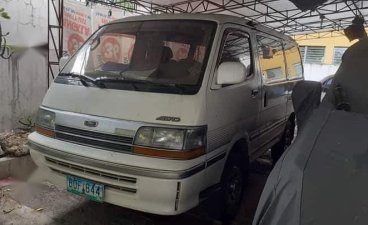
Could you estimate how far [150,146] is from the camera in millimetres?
2521

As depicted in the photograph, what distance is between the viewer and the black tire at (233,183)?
10.5 feet

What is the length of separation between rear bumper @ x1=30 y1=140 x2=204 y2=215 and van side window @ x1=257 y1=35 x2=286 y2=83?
1.89m

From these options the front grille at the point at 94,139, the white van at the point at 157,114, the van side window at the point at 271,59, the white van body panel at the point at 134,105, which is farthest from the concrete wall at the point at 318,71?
the front grille at the point at 94,139

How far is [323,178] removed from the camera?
62.8 inches

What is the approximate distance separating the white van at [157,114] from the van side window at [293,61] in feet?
5.25

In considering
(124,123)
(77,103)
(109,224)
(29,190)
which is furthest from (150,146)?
(29,190)

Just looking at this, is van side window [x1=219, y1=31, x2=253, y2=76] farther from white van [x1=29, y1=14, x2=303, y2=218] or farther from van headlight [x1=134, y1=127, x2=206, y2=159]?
van headlight [x1=134, y1=127, x2=206, y2=159]

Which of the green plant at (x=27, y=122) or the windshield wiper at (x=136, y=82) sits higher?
the windshield wiper at (x=136, y=82)

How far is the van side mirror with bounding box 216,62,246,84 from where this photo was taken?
9.33ft

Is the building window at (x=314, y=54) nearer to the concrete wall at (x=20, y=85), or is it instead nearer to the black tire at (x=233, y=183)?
the concrete wall at (x=20, y=85)

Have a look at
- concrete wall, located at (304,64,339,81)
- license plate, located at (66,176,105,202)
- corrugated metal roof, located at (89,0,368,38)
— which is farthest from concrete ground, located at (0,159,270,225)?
concrete wall, located at (304,64,339,81)

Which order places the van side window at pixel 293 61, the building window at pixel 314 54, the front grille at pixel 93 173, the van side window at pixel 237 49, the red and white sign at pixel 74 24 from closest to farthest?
the front grille at pixel 93 173, the van side window at pixel 237 49, the van side window at pixel 293 61, the red and white sign at pixel 74 24, the building window at pixel 314 54

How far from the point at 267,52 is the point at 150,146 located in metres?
2.39

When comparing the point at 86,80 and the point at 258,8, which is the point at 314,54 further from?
the point at 86,80
